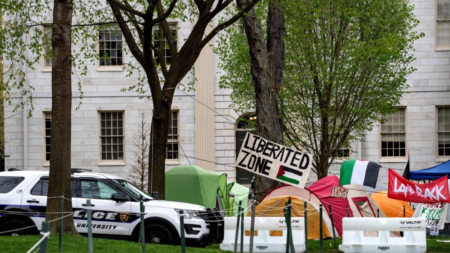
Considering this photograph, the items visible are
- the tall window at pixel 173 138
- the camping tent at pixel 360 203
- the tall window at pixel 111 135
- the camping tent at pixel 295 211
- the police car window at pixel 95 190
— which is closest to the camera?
the police car window at pixel 95 190

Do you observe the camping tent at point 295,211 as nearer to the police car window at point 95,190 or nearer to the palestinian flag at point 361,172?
the police car window at point 95,190

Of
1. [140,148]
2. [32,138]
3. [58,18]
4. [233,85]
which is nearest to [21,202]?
[58,18]

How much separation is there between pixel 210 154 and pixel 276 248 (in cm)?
2036

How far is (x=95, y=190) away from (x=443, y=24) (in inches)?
917

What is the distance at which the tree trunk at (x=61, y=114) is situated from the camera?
50.3 ft

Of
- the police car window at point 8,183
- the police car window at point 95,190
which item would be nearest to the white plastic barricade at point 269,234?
the police car window at point 95,190

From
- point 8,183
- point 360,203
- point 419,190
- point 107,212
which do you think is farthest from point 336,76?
point 8,183

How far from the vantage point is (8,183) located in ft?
56.9

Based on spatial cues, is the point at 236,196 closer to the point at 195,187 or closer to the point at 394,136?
the point at 195,187

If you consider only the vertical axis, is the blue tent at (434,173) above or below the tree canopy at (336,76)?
below

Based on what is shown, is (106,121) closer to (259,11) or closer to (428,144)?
(428,144)

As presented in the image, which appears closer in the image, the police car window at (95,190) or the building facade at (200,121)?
the police car window at (95,190)

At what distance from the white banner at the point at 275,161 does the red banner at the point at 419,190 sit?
11.7 ft

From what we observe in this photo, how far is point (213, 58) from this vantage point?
36.2 metres
